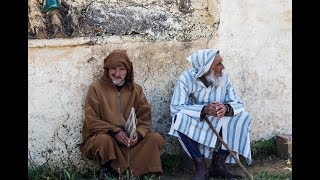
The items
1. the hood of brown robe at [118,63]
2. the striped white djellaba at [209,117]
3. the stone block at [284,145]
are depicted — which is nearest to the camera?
the hood of brown robe at [118,63]

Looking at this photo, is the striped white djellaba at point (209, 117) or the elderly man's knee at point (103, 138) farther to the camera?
the striped white djellaba at point (209, 117)

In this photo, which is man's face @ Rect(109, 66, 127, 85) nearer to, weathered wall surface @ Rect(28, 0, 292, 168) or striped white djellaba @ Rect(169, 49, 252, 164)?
weathered wall surface @ Rect(28, 0, 292, 168)

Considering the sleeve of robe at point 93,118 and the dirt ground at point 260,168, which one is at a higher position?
the sleeve of robe at point 93,118

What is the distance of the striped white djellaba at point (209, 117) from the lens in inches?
252

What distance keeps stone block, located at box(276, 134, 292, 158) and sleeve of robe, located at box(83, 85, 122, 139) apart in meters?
2.23

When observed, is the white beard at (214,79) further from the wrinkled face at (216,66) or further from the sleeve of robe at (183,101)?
the sleeve of robe at (183,101)

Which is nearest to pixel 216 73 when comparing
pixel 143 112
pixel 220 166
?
pixel 143 112

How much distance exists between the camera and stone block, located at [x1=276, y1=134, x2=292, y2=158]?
7.21 metres

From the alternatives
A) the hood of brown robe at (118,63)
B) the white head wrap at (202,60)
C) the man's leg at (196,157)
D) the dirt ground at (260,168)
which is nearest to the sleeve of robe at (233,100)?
the white head wrap at (202,60)

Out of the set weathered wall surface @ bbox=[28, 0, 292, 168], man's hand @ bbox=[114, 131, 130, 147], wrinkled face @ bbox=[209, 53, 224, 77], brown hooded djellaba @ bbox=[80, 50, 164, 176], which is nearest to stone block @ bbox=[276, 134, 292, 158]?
weathered wall surface @ bbox=[28, 0, 292, 168]

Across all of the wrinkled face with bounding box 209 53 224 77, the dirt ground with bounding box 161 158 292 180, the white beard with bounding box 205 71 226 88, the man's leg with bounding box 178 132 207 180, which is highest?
the wrinkled face with bounding box 209 53 224 77

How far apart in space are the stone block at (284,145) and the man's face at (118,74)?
2.22 m
